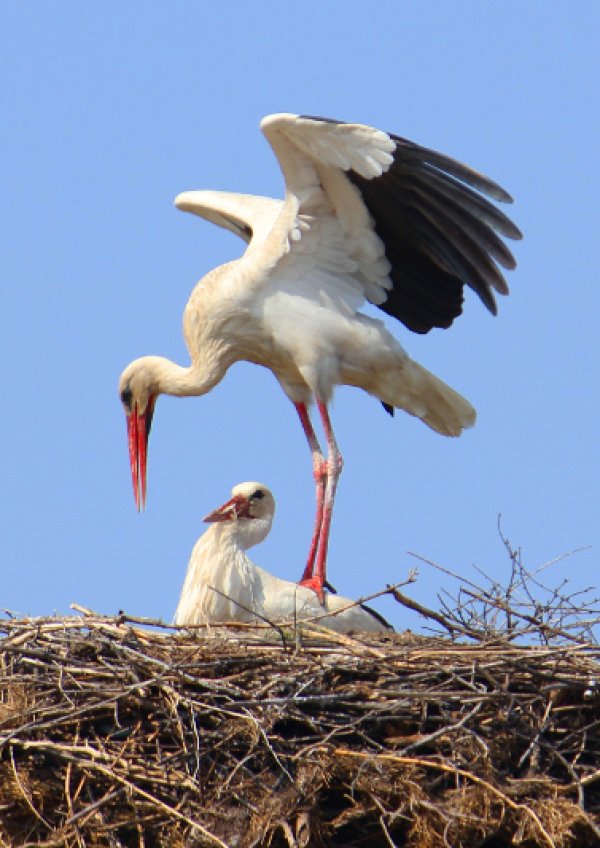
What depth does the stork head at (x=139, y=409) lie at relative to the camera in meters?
10.1

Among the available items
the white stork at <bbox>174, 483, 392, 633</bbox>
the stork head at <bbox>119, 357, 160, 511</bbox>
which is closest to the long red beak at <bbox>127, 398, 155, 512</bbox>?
the stork head at <bbox>119, 357, 160, 511</bbox>

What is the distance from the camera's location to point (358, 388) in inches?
393

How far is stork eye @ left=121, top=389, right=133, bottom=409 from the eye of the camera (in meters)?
10.2

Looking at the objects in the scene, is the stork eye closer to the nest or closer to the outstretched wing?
the outstretched wing

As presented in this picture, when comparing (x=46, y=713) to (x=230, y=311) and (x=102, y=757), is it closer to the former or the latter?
(x=102, y=757)

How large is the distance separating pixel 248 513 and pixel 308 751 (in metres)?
2.56

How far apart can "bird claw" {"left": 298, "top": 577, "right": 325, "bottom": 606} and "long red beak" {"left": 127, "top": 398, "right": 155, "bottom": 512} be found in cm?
145

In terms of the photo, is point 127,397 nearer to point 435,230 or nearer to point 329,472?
point 329,472

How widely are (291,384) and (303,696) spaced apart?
3.62 metres

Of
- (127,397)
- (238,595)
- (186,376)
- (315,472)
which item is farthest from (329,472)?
(238,595)

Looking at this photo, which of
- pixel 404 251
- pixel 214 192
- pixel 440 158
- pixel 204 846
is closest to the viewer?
pixel 204 846

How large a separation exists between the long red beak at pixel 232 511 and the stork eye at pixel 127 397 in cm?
137

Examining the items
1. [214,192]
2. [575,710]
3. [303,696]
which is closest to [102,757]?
[303,696]

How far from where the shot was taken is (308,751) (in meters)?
6.54
